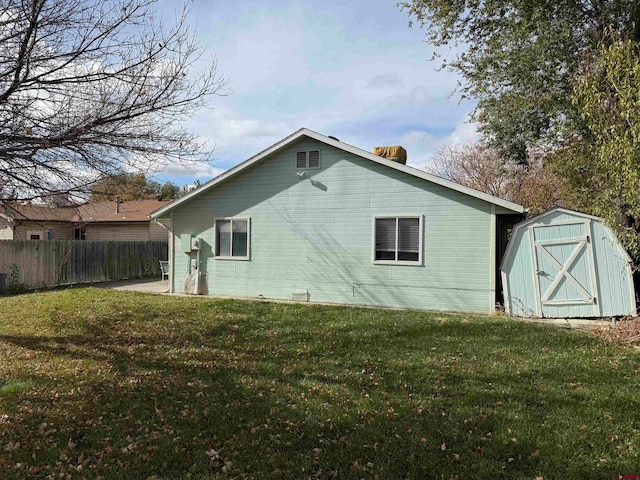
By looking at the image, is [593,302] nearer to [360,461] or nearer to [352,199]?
[352,199]

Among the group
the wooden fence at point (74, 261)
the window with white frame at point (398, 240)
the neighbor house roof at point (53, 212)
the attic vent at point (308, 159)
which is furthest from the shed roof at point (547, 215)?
the wooden fence at point (74, 261)

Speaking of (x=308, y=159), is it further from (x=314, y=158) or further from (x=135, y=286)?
(x=135, y=286)

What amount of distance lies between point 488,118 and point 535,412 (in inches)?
426

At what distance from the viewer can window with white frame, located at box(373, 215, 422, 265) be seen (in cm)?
1014

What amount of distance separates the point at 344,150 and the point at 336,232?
2106mm

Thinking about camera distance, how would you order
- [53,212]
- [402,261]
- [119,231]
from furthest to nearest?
[119,231]
[402,261]
[53,212]

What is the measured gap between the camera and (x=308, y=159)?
11.3 meters

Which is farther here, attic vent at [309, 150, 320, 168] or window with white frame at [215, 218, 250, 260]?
window with white frame at [215, 218, 250, 260]

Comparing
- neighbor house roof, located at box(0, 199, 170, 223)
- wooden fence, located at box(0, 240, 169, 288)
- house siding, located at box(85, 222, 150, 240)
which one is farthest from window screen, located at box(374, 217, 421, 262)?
house siding, located at box(85, 222, 150, 240)

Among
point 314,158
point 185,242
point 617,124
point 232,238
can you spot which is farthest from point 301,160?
point 617,124

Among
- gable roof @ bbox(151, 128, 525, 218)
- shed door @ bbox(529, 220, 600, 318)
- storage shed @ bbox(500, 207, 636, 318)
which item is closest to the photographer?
storage shed @ bbox(500, 207, 636, 318)

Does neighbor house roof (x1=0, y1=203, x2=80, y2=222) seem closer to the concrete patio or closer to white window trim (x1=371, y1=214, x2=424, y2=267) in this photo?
white window trim (x1=371, y1=214, x2=424, y2=267)

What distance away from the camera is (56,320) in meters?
8.62

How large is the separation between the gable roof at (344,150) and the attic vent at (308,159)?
40cm
